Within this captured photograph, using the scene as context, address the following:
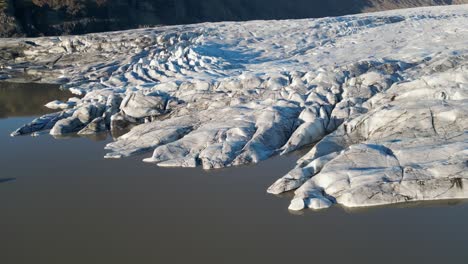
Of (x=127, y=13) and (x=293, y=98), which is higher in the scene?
(x=127, y=13)

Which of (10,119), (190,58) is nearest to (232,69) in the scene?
(190,58)

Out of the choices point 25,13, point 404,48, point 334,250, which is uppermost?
point 25,13

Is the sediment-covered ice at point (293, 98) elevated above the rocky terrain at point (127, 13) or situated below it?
below

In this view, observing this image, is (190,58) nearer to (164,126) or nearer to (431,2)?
(164,126)

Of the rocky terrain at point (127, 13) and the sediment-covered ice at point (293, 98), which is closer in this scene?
the sediment-covered ice at point (293, 98)

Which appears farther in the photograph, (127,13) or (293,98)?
(127,13)
